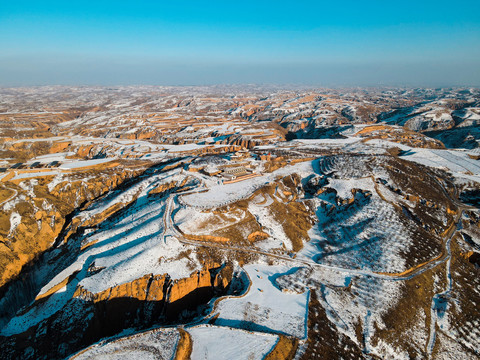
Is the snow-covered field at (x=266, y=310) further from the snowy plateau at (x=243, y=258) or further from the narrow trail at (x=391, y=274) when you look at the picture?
the narrow trail at (x=391, y=274)

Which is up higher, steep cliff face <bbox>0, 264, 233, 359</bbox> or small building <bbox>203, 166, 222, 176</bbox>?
small building <bbox>203, 166, 222, 176</bbox>

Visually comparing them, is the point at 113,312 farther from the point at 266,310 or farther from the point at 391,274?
the point at 391,274

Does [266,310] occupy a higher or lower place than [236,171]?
lower

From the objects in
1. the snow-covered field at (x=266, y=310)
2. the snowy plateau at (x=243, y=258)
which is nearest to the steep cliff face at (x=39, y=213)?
the snowy plateau at (x=243, y=258)

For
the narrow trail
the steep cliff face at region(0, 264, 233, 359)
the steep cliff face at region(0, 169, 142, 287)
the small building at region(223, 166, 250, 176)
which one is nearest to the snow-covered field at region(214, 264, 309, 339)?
the steep cliff face at region(0, 264, 233, 359)

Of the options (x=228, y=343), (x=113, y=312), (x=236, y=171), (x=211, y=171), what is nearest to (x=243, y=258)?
(x=228, y=343)

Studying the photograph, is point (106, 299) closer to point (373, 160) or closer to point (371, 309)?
point (371, 309)

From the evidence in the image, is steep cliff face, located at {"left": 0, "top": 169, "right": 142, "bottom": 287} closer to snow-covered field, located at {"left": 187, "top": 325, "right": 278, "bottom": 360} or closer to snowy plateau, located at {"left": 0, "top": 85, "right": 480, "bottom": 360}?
snowy plateau, located at {"left": 0, "top": 85, "right": 480, "bottom": 360}
